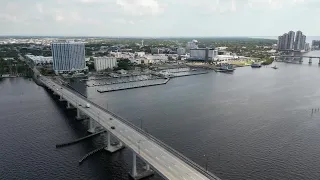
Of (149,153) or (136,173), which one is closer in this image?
(149,153)

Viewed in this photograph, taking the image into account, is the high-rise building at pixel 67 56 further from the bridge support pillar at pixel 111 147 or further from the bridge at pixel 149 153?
the bridge support pillar at pixel 111 147

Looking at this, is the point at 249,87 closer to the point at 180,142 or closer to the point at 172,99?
the point at 172,99

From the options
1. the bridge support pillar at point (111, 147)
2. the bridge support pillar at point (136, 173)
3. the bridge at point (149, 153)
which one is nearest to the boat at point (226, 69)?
the bridge at point (149, 153)

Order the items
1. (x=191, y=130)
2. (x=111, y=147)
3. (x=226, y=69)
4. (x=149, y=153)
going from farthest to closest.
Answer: (x=226, y=69) < (x=191, y=130) < (x=111, y=147) < (x=149, y=153)

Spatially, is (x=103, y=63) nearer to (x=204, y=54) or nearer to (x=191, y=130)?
(x=204, y=54)

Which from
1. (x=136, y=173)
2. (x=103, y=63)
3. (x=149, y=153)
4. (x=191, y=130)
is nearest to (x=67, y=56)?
(x=103, y=63)

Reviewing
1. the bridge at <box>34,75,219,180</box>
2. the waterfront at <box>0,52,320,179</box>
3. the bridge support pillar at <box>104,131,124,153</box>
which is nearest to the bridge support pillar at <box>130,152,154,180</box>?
the bridge at <box>34,75,219,180</box>
